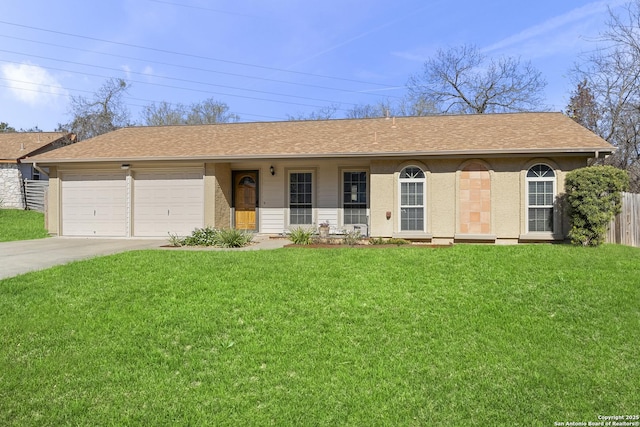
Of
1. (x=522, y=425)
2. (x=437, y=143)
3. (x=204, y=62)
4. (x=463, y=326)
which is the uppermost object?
(x=204, y=62)

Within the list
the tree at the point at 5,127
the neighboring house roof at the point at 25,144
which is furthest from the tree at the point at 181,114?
the tree at the point at 5,127

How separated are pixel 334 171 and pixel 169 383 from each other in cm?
1061

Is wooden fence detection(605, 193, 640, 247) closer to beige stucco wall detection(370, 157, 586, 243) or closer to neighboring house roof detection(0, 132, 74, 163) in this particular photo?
beige stucco wall detection(370, 157, 586, 243)

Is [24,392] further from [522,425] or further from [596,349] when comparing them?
[596,349]

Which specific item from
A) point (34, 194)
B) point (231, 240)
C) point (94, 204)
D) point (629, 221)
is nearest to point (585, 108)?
point (629, 221)

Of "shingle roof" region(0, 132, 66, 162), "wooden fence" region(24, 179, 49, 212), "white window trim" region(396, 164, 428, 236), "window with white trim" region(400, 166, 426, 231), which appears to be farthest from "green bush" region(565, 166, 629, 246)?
"shingle roof" region(0, 132, 66, 162)

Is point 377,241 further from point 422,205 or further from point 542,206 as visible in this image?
point 542,206

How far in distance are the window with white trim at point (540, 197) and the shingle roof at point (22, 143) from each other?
90.5 ft

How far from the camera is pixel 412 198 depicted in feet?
40.0

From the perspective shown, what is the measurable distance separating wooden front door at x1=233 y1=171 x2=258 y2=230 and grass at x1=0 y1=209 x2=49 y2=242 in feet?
25.6

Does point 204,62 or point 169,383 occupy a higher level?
point 204,62

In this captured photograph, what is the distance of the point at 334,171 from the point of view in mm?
13820

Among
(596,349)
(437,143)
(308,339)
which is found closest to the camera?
(596,349)

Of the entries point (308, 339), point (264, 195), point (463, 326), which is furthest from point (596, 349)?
point (264, 195)
